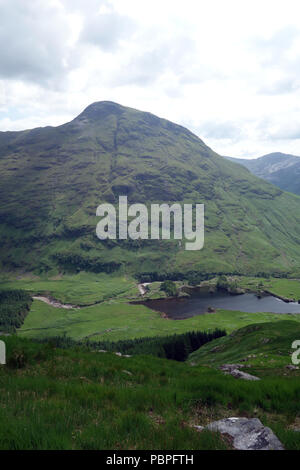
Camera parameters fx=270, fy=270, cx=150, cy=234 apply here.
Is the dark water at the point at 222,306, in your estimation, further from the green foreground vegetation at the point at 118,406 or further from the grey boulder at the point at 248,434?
the grey boulder at the point at 248,434

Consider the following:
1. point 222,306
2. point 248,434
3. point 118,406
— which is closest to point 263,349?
point 118,406

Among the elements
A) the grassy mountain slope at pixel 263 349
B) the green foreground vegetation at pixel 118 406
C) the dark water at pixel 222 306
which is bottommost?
the dark water at pixel 222 306

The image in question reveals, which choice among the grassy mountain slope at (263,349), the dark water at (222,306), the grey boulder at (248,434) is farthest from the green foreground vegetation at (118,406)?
the dark water at (222,306)

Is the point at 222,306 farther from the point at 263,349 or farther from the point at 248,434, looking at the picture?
the point at 248,434

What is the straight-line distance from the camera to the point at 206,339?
106 m

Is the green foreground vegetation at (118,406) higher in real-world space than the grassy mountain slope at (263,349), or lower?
higher

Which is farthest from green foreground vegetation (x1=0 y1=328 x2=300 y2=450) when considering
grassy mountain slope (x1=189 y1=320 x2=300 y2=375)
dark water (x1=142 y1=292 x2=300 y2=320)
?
dark water (x1=142 y1=292 x2=300 y2=320)

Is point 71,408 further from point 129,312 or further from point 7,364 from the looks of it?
point 129,312

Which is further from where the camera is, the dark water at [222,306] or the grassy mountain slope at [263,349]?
the dark water at [222,306]

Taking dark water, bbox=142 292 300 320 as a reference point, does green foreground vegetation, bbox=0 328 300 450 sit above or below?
above

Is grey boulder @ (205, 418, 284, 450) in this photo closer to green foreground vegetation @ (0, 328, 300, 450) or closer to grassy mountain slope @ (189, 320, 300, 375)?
green foreground vegetation @ (0, 328, 300, 450)

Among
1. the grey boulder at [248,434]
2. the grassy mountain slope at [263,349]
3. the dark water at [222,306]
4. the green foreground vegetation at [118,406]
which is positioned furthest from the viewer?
the dark water at [222,306]

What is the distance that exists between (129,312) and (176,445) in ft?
600
